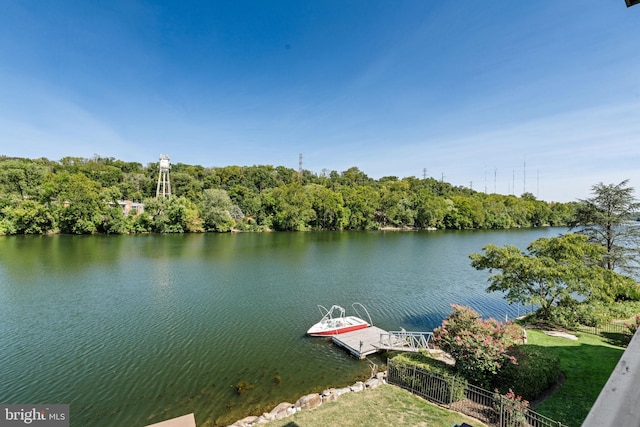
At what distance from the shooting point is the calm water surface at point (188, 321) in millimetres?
10906

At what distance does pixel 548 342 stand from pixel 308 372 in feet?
35.4

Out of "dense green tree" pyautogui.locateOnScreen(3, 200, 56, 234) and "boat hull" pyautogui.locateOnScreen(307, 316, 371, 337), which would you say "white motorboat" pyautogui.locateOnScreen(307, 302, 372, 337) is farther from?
"dense green tree" pyautogui.locateOnScreen(3, 200, 56, 234)

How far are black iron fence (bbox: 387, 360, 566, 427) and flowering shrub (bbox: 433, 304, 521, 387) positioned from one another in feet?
1.61

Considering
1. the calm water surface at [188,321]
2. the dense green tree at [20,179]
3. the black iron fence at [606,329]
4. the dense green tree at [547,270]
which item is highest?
the dense green tree at [20,179]

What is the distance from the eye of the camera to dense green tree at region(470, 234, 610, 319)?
13859mm

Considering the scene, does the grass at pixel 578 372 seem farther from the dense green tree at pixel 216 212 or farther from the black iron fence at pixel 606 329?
the dense green tree at pixel 216 212

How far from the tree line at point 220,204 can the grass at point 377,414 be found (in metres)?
31.7

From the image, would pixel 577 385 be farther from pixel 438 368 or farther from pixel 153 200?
pixel 153 200

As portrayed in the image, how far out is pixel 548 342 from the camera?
1343 cm

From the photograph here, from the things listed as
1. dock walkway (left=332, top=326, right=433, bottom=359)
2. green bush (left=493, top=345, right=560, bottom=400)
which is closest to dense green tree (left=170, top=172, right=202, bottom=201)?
dock walkway (left=332, top=326, right=433, bottom=359)

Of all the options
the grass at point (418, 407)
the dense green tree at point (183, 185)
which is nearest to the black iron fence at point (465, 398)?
the grass at point (418, 407)

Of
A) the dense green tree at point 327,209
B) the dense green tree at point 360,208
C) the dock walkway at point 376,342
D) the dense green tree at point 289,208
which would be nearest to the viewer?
the dock walkway at point 376,342

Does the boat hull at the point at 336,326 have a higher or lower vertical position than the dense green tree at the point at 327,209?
lower

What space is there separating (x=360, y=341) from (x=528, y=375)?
255 inches
